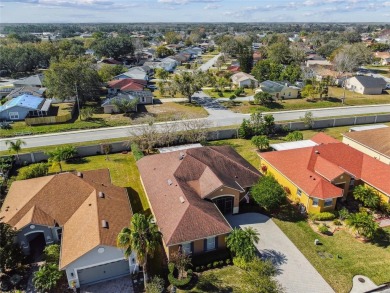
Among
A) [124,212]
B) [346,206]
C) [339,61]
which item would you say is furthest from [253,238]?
[339,61]

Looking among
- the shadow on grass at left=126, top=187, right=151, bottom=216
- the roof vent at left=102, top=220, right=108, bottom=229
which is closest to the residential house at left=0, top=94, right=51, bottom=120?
the shadow on grass at left=126, top=187, right=151, bottom=216

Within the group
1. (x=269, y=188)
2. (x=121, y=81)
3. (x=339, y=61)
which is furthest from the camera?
(x=339, y=61)

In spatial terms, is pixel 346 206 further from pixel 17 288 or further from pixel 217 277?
pixel 17 288

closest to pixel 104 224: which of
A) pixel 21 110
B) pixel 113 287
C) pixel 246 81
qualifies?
pixel 113 287

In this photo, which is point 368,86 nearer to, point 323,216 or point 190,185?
point 323,216

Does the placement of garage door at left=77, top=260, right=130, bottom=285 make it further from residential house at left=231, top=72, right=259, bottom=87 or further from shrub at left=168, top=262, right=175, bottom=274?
residential house at left=231, top=72, right=259, bottom=87

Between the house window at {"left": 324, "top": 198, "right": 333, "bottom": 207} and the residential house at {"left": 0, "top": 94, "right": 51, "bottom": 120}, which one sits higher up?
the residential house at {"left": 0, "top": 94, "right": 51, "bottom": 120}

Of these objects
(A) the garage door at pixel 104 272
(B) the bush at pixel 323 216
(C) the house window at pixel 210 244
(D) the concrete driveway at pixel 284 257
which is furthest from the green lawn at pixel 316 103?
(A) the garage door at pixel 104 272
